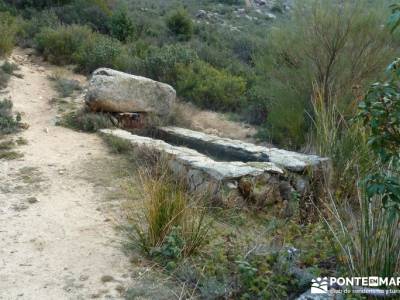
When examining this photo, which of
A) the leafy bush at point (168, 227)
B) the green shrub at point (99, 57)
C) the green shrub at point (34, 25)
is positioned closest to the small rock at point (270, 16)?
the green shrub at point (34, 25)

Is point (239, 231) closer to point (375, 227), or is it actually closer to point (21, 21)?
point (375, 227)

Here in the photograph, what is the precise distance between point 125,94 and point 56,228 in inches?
160

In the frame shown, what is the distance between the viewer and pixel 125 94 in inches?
316

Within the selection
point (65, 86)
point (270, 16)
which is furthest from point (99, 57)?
point (270, 16)

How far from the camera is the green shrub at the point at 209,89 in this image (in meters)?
10.1

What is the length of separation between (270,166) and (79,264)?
2.62 meters

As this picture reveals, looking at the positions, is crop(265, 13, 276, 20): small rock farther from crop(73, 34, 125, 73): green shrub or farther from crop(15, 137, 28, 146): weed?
crop(15, 137, 28, 146): weed

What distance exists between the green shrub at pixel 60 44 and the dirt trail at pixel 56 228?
4434mm

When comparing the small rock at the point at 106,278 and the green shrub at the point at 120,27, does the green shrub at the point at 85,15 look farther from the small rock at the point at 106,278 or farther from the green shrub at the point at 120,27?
the small rock at the point at 106,278

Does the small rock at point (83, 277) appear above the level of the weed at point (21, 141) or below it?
above

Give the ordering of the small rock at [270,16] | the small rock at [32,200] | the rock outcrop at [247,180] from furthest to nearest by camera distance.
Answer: the small rock at [270,16] < the rock outcrop at [247,180] < the small rock at [32,200]

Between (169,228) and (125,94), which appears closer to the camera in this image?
(169,228)

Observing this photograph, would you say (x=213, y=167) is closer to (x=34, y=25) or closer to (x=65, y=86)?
(x=65, y=86)

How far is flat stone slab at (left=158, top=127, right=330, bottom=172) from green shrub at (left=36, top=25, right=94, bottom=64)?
446 cm
